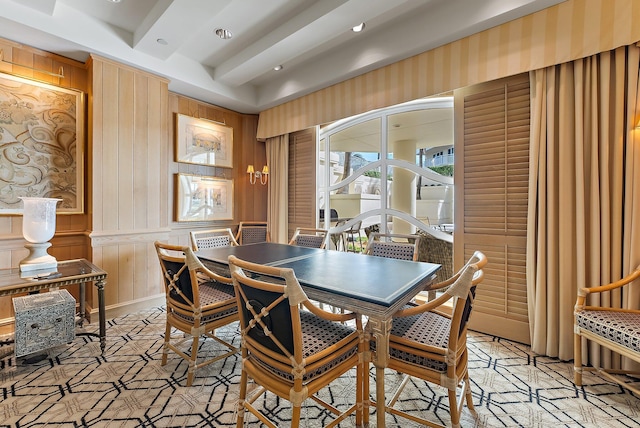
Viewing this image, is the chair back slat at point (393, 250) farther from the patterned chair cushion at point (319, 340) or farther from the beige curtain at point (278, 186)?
the beige curtain at point (278, 186)

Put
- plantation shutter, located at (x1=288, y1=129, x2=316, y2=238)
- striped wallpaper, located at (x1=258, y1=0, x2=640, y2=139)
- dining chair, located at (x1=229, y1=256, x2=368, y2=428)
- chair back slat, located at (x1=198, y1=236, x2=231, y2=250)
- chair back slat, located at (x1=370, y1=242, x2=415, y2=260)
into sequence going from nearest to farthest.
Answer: dining chair, located at (x1=229, y1=256, x2=368, y2=428)
striped wallpaper, located at (x1=258, y1=0, x2=640, y2=139)
chair back slat, located at (x1=370, y1=242, x2=415, y2=260)
chair back slat, located at (x1=198, y1=236, x2=231, y2=250)
plantation shutter, located at (x1=288, y1=129, x2=316, y2=238)

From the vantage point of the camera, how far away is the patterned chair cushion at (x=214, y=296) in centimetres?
209

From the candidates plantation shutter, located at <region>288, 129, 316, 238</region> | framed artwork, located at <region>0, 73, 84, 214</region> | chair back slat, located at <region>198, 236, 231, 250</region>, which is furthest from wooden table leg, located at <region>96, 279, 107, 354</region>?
plantation shutter, located at <region>288, 129, 316, 238</region>

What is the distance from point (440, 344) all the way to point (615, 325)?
1.29 m

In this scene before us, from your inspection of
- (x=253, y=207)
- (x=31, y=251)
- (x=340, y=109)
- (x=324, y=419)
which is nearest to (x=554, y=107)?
(x=340, y=109)

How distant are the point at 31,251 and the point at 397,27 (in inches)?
159

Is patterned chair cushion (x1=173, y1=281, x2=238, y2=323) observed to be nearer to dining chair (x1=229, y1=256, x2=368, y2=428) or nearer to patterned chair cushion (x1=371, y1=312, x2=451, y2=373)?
dining chair (x1=229, y1=256, x2=368, y2=428)

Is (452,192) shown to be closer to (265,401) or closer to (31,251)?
(265,401)

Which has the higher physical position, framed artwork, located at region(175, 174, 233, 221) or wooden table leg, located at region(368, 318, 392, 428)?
framed artwork, located at region(175, 174, 233, 221)

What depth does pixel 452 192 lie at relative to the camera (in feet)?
10.5

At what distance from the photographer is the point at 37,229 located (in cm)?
245

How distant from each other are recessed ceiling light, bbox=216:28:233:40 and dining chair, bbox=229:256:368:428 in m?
2.87

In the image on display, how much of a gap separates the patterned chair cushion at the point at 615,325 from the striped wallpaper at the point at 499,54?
1892mm

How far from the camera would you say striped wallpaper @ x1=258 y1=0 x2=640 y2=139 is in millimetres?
2070
